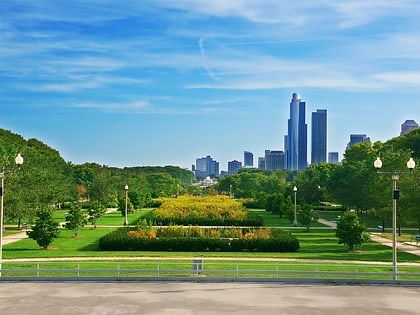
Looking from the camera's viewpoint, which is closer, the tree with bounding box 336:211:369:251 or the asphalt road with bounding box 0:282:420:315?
the asphalt road with bounding box 0:282:420:315

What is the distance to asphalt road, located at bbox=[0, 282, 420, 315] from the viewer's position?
64.4 ft

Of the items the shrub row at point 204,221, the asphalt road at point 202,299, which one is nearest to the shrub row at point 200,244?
the asphalt road at point 202,299

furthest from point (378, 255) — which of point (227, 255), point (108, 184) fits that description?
point (108, 184)

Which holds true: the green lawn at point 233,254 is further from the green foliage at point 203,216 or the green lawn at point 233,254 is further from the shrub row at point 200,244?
the green foliage at point 203,216

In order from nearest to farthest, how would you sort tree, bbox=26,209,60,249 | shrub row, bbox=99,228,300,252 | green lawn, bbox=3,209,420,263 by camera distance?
green lawn, bbox=3,209,420,263 → shrub row, bbox=99,228,300,252 → tree, bbox=26,209,60,249

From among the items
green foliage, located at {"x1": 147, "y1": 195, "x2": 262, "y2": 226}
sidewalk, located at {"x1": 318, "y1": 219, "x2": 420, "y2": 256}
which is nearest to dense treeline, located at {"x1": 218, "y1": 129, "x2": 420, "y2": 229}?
sidewalk, located at {"x1": 318, "y1": 219, "x2": 420, "y2": 256}

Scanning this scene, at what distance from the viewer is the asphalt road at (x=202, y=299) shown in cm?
1962

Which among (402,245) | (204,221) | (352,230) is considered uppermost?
(352,230)

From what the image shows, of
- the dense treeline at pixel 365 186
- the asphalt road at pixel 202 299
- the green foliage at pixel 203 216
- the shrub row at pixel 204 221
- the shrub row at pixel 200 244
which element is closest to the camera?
the asphalt road at pixel 202 299

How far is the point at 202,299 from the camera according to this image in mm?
21406

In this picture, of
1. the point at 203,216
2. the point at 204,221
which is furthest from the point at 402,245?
the point at 203,216

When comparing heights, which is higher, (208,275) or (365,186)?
(365,186)

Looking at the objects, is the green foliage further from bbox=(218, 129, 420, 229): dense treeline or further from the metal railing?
the metal railing

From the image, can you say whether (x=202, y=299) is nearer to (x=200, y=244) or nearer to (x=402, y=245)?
(x=200, y=244)
